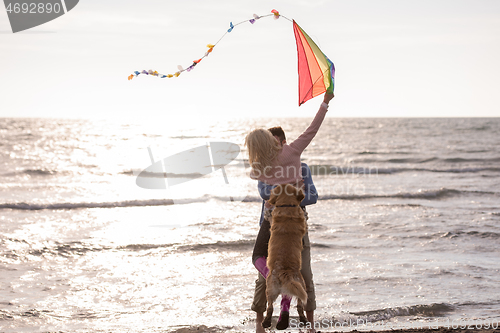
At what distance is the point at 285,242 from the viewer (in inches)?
132

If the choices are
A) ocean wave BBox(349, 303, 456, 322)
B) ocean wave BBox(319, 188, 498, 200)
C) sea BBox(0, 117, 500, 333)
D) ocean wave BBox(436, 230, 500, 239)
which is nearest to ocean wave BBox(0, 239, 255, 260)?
sea BBox(0, 117, 500, 333)

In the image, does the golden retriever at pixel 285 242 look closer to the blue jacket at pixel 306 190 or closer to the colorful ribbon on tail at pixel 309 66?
the blue jacket at pixel 306 190

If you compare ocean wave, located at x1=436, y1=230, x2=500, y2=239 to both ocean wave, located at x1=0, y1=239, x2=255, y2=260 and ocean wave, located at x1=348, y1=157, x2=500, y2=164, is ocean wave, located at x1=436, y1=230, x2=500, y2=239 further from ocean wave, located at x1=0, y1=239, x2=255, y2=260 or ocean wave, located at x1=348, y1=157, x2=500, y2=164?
ocean wave, located at x1=348, y1=157, x2=500, y2=164

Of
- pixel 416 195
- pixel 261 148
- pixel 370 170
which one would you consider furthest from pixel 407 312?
pixel 370 170

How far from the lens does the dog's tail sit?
327cm

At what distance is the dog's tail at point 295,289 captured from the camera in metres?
3.27

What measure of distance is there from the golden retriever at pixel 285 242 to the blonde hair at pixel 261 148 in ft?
0.78

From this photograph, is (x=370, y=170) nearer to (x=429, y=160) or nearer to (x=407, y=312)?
(x=429, y=160)

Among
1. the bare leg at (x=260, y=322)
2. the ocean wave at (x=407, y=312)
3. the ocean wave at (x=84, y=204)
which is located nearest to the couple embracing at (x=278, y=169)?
the bare leg at (x=260, y=322)

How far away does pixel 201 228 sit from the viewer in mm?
10391

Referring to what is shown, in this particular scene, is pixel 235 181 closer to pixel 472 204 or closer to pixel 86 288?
pixel 472 204

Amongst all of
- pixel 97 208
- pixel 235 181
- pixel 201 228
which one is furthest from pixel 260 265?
pixel 235 181

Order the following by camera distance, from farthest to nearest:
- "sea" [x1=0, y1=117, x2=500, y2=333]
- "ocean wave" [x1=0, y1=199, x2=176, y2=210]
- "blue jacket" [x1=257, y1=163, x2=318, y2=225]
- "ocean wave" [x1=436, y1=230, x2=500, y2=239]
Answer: "ocean wave" [x1=0, y1=199, x2=176, y2=210] < "ocean wave" [x1=436, y1=230, x2=500, y2=239] < "sea" [x1=0, y1=117, x2=500, y2=333] < "blue jacket" [x1=257, y1=163, x2=318, y2=225]

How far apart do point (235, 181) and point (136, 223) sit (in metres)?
9.89
